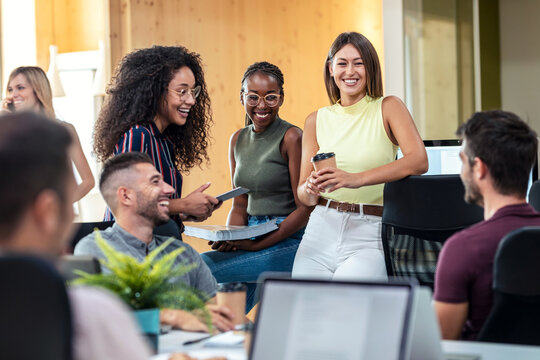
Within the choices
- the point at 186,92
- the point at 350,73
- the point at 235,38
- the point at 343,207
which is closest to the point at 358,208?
the point at 343,207

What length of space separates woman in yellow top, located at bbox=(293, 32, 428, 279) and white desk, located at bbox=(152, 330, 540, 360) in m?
1.10

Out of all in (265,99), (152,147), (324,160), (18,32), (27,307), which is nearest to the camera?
(27,307)

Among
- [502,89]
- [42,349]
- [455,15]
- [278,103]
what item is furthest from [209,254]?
[502,89]

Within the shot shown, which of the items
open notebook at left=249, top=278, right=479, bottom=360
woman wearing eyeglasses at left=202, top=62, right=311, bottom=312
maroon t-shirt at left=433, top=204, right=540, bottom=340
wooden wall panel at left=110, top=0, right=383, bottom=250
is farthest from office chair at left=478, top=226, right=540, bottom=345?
wooden wall panel at left=110, top=0, right=383, bottom=250

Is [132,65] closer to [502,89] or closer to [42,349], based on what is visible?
[42,349]

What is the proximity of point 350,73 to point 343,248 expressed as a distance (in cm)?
68

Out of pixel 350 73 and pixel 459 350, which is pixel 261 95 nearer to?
pixel 350 73

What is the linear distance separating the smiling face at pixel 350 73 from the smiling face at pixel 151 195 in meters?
0.83

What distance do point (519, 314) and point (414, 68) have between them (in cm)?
401

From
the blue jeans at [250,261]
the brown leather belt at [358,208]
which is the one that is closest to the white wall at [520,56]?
the blue jeans at [250,261]

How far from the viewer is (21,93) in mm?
3602

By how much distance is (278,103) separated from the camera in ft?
11.0

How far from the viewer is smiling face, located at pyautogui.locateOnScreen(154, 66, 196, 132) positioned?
3018 millimetres

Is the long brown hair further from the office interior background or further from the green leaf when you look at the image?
the green leaf
